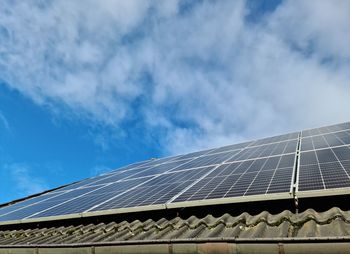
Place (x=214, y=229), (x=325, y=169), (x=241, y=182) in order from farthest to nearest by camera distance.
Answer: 1. (x=241, y=182)
2. (x=325, y=169)
3. (x=214, y=229)

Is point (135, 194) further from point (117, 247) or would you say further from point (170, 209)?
point (117, 247)

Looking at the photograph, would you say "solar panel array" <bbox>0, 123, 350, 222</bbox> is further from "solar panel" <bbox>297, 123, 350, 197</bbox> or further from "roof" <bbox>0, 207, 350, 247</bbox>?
"roof" <bbox>0, 207, 350, 247</bbox>

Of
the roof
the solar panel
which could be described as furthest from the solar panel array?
the roof

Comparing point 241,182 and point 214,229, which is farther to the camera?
point 241,182

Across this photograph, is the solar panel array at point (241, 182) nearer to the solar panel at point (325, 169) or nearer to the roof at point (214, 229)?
the solar panel at point (325, 169)

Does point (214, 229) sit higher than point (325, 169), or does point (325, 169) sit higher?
point (325, 169)

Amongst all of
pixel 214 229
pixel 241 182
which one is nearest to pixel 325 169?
pixel 241 182

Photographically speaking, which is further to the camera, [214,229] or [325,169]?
[325,169]

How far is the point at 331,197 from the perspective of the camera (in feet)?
16.6

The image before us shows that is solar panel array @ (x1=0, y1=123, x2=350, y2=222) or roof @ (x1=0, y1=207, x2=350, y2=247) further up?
solar panel array @ (x1=0, y1=123, x2=350, y2=222)

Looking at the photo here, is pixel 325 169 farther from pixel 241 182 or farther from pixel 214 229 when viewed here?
pixel 214 229

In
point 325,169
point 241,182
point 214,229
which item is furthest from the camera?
point 241,182

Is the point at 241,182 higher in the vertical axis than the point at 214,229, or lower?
higher

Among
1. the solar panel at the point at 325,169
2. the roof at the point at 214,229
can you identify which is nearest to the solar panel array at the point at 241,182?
the solar panel at the point at 325,169
